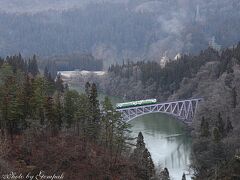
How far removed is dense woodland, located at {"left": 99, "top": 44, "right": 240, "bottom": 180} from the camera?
220 ft

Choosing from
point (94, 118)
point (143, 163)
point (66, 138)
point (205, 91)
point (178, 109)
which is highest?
point (94, 118)

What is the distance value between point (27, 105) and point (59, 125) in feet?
15.6

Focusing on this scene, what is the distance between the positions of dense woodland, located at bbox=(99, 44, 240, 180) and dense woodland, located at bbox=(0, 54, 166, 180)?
9.37 meters

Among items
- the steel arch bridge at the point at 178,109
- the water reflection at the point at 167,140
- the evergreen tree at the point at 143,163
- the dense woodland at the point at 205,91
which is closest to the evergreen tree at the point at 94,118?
the evergreen tree at the point at 143,163

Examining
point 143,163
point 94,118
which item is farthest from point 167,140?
point 143,163

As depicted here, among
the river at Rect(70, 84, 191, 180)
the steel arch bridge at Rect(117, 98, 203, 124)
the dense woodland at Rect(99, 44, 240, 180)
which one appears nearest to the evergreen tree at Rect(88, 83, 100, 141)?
the dense woodland at Rect(99, 44, 240, 180)

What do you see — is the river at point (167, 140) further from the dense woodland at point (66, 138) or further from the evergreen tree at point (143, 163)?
the dense woodland at point (66, 138)

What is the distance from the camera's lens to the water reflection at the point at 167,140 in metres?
80.9

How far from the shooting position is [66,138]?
179 ft

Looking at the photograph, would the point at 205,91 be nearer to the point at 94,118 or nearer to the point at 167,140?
the point at 167,140

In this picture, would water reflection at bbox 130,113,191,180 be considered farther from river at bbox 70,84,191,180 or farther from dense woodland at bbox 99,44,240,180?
dense woodland at bbox 99,44,240,180

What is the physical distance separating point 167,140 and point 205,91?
72.0 ft

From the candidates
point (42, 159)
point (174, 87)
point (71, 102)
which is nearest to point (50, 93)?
point (71, 102)

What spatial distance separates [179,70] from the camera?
449 ft
